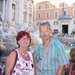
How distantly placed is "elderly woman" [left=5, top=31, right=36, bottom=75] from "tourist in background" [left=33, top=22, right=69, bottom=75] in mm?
154

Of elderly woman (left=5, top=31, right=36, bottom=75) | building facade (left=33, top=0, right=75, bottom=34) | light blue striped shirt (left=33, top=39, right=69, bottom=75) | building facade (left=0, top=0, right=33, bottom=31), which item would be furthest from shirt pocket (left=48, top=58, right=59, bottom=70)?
building facade (left=33, top=0, right=75, bottom=34)

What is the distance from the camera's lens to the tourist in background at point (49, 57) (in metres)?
1.63

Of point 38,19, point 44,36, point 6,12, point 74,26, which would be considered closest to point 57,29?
point 74,26

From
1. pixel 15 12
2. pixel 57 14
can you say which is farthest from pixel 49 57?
pixel 57 14

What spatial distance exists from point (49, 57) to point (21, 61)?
0.42 meters

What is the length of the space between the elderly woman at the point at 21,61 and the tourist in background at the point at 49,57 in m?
0.15

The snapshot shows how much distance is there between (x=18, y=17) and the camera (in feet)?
57.7

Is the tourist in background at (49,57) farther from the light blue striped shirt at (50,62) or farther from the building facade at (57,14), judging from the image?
the building facade at (57,14)

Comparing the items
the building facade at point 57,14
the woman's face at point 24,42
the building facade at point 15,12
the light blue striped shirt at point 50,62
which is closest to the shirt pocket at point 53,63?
the light blue striped shirt at point 50,62

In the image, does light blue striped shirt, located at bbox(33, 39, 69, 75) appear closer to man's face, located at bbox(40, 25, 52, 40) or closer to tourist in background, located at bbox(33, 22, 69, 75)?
tourist in background, located at bbox(33, 22, 69, 75)

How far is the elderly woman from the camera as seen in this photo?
1582 mm

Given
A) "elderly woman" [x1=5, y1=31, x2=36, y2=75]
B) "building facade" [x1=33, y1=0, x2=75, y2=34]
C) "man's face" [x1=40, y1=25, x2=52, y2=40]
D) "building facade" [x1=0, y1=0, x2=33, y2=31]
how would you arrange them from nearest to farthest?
1. "elderly woman" [x1=5, y1=31, x2=36, y2=75]
2. "man's face" [x1=40, y1=25, x2=52, y2=40]
3. "building facade" [x1=0, y1=0, x2=33, y2=31]
4. "building facade" [x1=33, y1=0, x2=75, y2=34]

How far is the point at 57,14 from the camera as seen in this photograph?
88.4 ft

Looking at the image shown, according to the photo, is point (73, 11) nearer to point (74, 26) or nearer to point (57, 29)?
point (74, 26)
